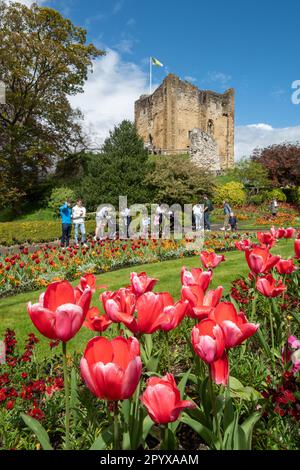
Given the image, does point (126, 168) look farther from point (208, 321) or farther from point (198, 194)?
point (208, 321)

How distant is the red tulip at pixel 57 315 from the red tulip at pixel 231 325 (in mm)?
523

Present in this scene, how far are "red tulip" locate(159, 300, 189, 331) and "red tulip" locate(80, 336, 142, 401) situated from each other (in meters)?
0.39

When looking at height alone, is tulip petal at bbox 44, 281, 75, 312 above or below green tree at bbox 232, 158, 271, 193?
below

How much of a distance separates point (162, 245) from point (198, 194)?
44.0 feet

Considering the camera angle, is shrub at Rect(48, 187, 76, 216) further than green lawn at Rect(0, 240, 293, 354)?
Yes

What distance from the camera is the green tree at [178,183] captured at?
2292 centimetres

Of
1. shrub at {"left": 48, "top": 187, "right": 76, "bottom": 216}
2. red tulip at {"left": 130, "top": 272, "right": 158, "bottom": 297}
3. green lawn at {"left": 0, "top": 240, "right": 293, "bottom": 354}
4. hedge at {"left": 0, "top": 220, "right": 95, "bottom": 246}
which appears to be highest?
shrub at {"left": 48, "top": 187, "right": 76, "bottom": 216}

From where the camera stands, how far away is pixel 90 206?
23891 millimetres

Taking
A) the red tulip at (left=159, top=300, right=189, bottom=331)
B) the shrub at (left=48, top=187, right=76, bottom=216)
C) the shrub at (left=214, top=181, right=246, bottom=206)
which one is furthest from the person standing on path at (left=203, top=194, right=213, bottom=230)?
the red tulip at (left=159, top=300, right=189, bottom=331)

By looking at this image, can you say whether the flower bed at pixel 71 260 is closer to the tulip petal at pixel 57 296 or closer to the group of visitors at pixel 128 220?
the group of visitors at pixel 128 220

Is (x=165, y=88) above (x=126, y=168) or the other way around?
above

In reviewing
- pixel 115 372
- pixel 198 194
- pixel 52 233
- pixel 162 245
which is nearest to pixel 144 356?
pixel 115 372

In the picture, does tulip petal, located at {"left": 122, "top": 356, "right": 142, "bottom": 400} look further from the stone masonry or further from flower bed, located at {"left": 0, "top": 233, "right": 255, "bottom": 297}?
the stone masonry

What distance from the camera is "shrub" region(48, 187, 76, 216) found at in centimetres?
2585
